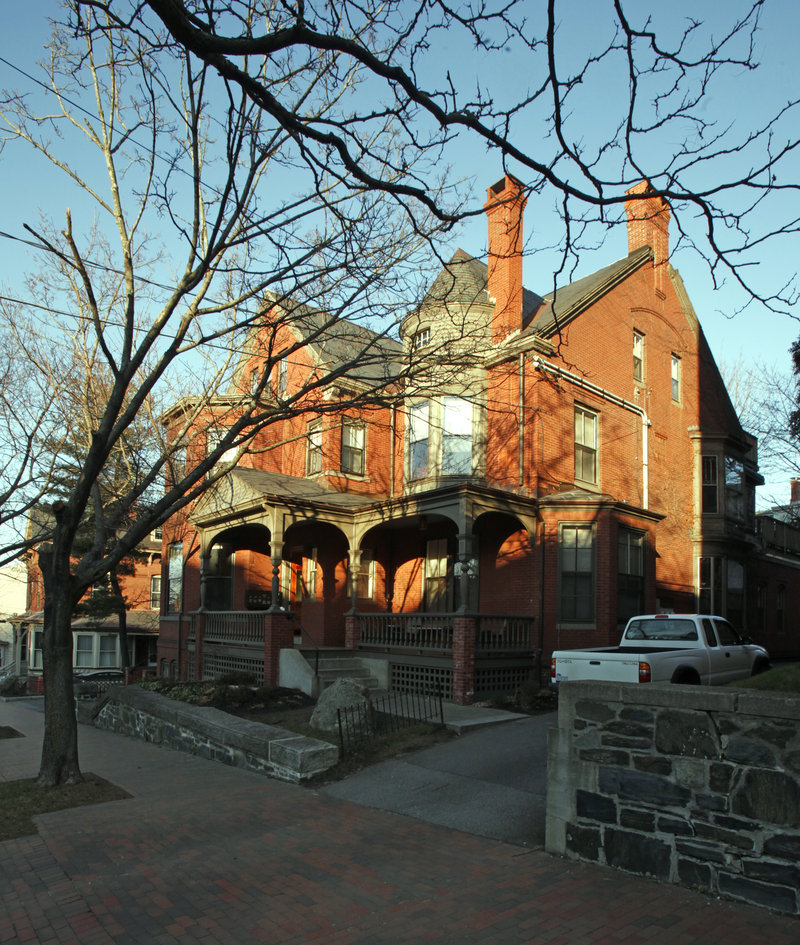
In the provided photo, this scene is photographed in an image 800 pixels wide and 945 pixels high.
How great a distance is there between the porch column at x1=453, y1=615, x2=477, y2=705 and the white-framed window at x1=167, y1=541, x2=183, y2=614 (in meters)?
14.2

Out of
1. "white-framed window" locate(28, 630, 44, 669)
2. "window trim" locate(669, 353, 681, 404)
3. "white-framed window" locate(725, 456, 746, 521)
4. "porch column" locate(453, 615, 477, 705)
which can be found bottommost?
"white-framed window" locate(28, 630, 44, 669)

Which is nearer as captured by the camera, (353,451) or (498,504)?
(498,504)

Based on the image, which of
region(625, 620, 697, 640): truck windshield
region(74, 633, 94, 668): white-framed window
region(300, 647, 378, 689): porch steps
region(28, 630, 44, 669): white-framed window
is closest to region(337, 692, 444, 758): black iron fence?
region(300, 647, 378, 689): porch steps

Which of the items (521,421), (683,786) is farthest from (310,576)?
(683,786)

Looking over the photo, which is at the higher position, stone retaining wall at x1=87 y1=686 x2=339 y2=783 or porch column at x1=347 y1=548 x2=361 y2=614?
porch column at x1=347 y1=548 x2=361 y2=614

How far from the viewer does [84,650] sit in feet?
130

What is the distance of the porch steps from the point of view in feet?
53.8

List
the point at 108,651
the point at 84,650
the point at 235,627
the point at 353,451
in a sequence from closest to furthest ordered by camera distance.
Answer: the point at 235,627, the point at 353,451, the point at 84,650, the point at 108,651

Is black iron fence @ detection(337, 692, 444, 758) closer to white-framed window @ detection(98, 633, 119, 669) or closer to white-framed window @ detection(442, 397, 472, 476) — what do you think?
white-framed window @ detection(442, 397, 472, 476)

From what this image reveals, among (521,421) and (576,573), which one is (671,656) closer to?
(576,573)

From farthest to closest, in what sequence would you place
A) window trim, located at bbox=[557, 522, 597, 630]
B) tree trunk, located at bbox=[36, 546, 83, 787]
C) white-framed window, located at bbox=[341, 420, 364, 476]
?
1. white-framed window, located at bbox=[341, 420, 364, 476]
2. window trim, located at bbox=[557, 522, 597, 630]
3. tree trunk, located at bbox=[36, 546, 83, 787]

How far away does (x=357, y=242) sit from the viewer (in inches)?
425

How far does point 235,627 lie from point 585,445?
9.68 meters

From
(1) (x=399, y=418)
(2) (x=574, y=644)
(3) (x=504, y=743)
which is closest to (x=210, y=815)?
(3) (x=504, y=743)
